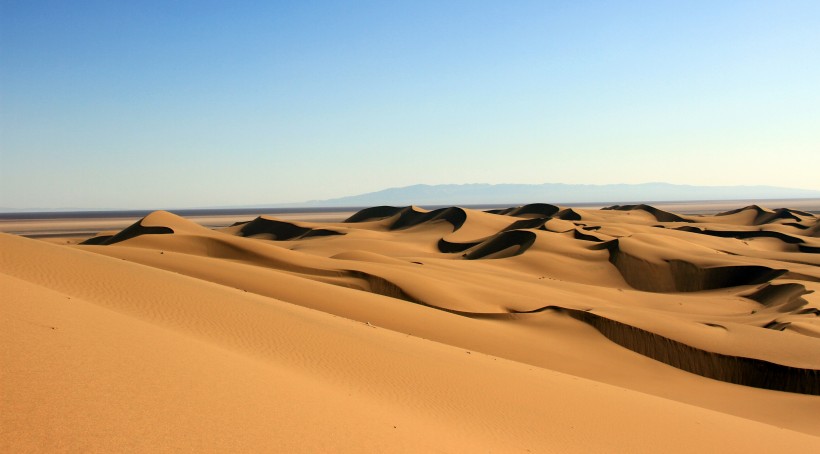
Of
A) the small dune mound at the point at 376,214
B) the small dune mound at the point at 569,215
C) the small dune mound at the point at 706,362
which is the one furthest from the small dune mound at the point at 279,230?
the small dune mound at the point at 706,362

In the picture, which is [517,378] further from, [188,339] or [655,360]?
[655,360]

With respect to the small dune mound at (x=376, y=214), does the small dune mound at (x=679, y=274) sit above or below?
below

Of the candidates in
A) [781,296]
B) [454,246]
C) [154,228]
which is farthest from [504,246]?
[154,228]

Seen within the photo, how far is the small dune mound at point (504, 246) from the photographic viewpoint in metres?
31.0

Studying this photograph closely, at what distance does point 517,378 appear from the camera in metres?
8.62

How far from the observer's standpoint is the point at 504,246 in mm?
32594

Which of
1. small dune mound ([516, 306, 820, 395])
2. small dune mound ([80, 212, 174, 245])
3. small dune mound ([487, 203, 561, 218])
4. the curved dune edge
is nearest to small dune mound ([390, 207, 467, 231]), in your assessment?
small dune mound ([487, 203, 561, 218])

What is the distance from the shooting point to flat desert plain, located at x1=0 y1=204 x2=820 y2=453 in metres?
4.57

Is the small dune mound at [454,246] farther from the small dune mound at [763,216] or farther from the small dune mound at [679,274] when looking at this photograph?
the small dune mound at [763,216]

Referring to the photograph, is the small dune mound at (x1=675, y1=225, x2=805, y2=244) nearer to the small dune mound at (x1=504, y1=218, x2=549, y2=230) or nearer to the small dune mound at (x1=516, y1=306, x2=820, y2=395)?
the small dune mound at (x1=504, y1=218, x2=549, y2=230)

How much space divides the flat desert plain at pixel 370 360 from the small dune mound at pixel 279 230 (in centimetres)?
2079

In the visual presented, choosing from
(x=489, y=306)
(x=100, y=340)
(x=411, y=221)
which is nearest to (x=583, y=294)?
(x=489, y=306)

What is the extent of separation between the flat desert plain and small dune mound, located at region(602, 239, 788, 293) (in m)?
2.01

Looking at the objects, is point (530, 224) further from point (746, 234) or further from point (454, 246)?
point (746, 234)
